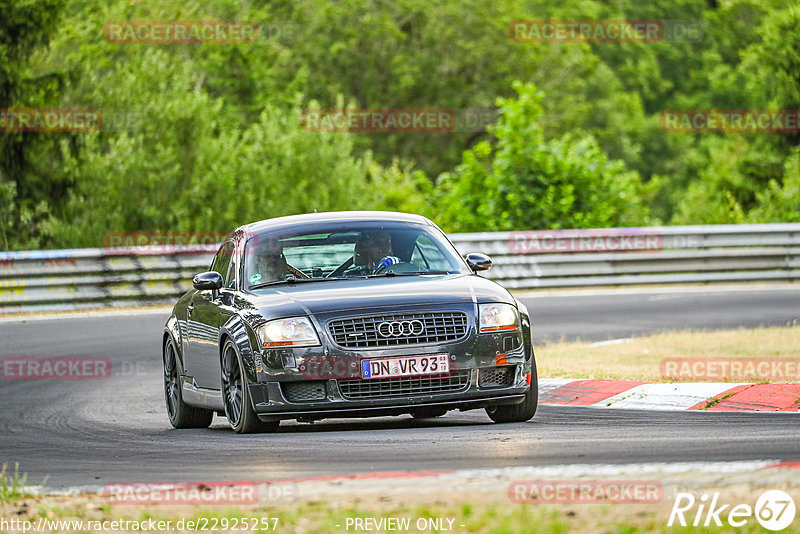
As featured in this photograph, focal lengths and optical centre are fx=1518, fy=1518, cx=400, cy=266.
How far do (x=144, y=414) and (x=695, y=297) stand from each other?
12.4 m

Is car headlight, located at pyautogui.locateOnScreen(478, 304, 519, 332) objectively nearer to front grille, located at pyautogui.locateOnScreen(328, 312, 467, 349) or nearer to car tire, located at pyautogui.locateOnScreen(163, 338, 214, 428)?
front grille, located at pyautogui.locateOnScreen(328, 312, 467, 349)

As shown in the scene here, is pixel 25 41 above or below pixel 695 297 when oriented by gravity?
above

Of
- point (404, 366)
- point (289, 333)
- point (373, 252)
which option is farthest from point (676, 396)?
point (289, 333)

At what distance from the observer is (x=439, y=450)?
853cm

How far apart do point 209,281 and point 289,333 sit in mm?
1548

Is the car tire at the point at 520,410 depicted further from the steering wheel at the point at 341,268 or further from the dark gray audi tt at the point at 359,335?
the steering wheel at the point at 341,268

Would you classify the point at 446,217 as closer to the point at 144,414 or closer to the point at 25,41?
the point at 25,41

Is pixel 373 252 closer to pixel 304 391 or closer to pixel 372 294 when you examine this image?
pixel 372 294

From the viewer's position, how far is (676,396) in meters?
11.4

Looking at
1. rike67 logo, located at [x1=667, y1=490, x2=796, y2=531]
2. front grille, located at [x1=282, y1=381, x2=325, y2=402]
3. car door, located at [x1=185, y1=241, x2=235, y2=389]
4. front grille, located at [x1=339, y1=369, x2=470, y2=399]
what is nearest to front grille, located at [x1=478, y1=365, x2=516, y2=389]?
front grille, located at [x1=339, y1=369, x2=470, y2=399]

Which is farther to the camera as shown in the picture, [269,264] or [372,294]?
[269,264]

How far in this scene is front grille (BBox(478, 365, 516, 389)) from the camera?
991cm

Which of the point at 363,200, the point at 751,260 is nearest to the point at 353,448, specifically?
the point at 751,260

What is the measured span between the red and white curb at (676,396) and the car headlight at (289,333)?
2781mm
